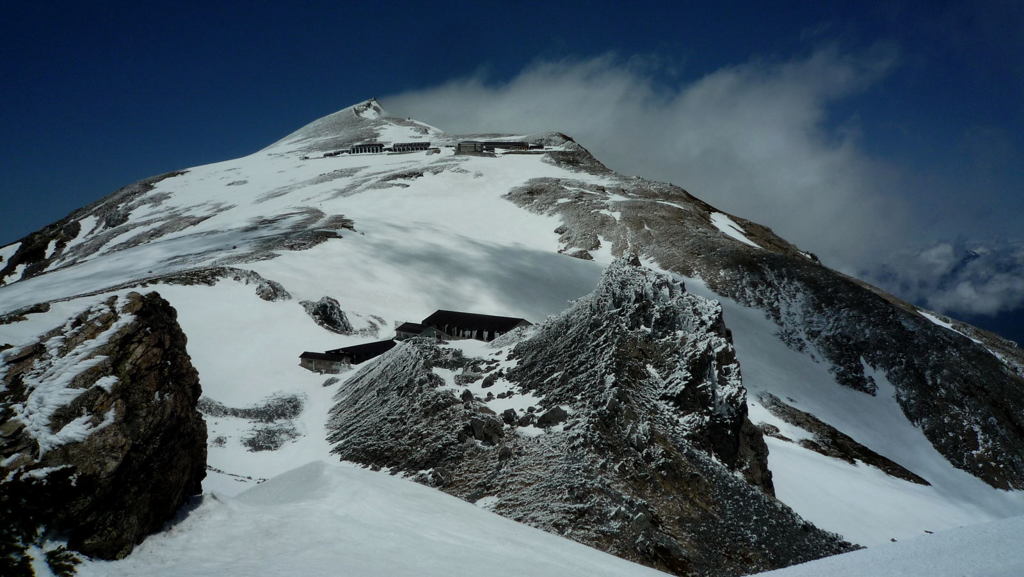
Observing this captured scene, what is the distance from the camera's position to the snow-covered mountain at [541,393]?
9875 millimetres

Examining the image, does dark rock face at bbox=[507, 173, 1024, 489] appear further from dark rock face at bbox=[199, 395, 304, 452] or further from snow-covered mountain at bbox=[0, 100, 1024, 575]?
dark rock face at bbox=[199, 395, 304, 452]

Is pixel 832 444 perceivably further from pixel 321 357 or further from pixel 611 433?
pixel 321 357

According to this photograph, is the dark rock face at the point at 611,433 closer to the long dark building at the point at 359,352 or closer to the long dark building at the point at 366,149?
the long dark building at the point at 359,352

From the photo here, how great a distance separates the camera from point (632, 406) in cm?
2275

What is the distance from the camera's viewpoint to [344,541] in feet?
29.7

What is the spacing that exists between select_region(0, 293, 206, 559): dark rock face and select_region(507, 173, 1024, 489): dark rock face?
63840 millimetres

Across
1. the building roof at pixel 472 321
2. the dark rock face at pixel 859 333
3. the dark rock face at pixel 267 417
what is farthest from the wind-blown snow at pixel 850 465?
the dark rock face at pixel 267 417

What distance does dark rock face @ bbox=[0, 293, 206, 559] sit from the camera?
8.09 metres

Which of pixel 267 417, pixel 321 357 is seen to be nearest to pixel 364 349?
pixel 321 357

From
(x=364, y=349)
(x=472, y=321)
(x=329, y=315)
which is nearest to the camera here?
(x=364, y=349)

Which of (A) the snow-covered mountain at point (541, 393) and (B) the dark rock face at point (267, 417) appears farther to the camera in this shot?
(B) the dark rock face at point (267, 417)

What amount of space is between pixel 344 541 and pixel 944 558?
8.21m

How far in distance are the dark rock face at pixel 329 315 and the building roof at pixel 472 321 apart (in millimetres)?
6575

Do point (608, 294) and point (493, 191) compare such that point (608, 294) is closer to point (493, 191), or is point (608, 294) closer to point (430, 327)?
point (430, 327)
